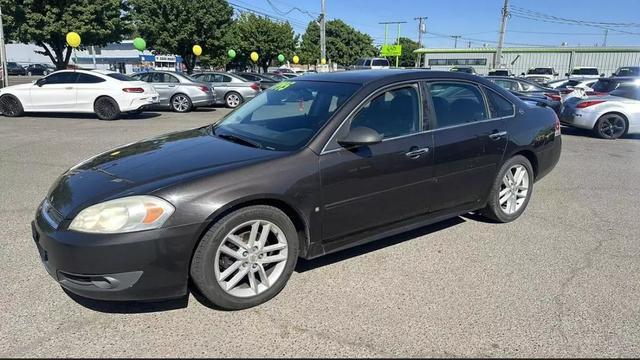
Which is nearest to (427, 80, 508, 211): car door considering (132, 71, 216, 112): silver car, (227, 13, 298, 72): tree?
(132, 71, 216, 112): silver car

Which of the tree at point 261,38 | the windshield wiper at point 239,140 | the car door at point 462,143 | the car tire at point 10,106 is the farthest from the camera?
the tree at point 261,38

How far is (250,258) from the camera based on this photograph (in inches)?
117

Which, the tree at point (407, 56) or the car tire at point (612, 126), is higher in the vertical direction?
the tree at point (407, 56)

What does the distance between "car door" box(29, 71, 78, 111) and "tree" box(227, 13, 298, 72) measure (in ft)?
97.9

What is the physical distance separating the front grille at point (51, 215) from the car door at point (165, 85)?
13.7 metres

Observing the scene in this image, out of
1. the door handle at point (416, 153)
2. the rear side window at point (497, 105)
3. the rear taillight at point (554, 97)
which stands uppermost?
the rear side window at point (497, 105)

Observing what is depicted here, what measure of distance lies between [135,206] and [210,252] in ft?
1.71

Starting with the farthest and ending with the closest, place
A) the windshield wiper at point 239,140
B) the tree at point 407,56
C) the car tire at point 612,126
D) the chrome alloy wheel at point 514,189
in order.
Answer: the tree at point 407,56 < the car tire at point 612,126 < the chrome alloy wheel at point 514,189 < the windshield wiper at point 239,140

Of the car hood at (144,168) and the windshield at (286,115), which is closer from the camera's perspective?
the car hood at (144,168)

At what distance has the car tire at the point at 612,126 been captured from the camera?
35.9ft

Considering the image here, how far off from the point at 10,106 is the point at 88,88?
2.49 m

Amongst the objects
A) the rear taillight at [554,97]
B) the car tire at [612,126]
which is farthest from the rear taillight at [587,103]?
the rear taillight at [554,97]

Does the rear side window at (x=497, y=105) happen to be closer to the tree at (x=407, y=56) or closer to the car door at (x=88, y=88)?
the car door at (x=88, y=88)

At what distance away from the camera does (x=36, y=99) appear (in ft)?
42.9
